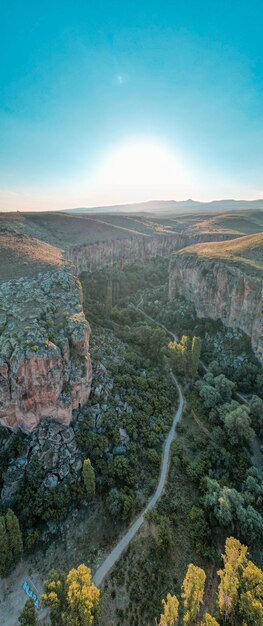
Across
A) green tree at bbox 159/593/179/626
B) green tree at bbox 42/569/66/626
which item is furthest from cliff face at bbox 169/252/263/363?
green tree at bbox 42/569/66/626

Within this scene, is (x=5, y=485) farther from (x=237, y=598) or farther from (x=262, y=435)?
(x=262, y=435)

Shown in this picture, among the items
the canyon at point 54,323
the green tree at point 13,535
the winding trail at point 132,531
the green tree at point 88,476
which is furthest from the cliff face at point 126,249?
the green tree at point 13,535

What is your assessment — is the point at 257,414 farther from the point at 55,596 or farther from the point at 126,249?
the point at 126,249

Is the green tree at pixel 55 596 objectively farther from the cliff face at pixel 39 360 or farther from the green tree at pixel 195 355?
the green tree at pixel 195 355

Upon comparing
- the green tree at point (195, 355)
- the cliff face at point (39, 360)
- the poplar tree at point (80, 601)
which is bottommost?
the poplar tree at point (80, 601)

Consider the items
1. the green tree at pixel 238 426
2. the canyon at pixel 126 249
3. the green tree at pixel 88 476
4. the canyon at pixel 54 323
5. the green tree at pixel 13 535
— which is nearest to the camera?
the green tree at pixel 13 535

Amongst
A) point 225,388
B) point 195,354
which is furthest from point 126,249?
point 225,388

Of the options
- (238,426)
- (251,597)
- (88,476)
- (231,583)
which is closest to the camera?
(251,597)
